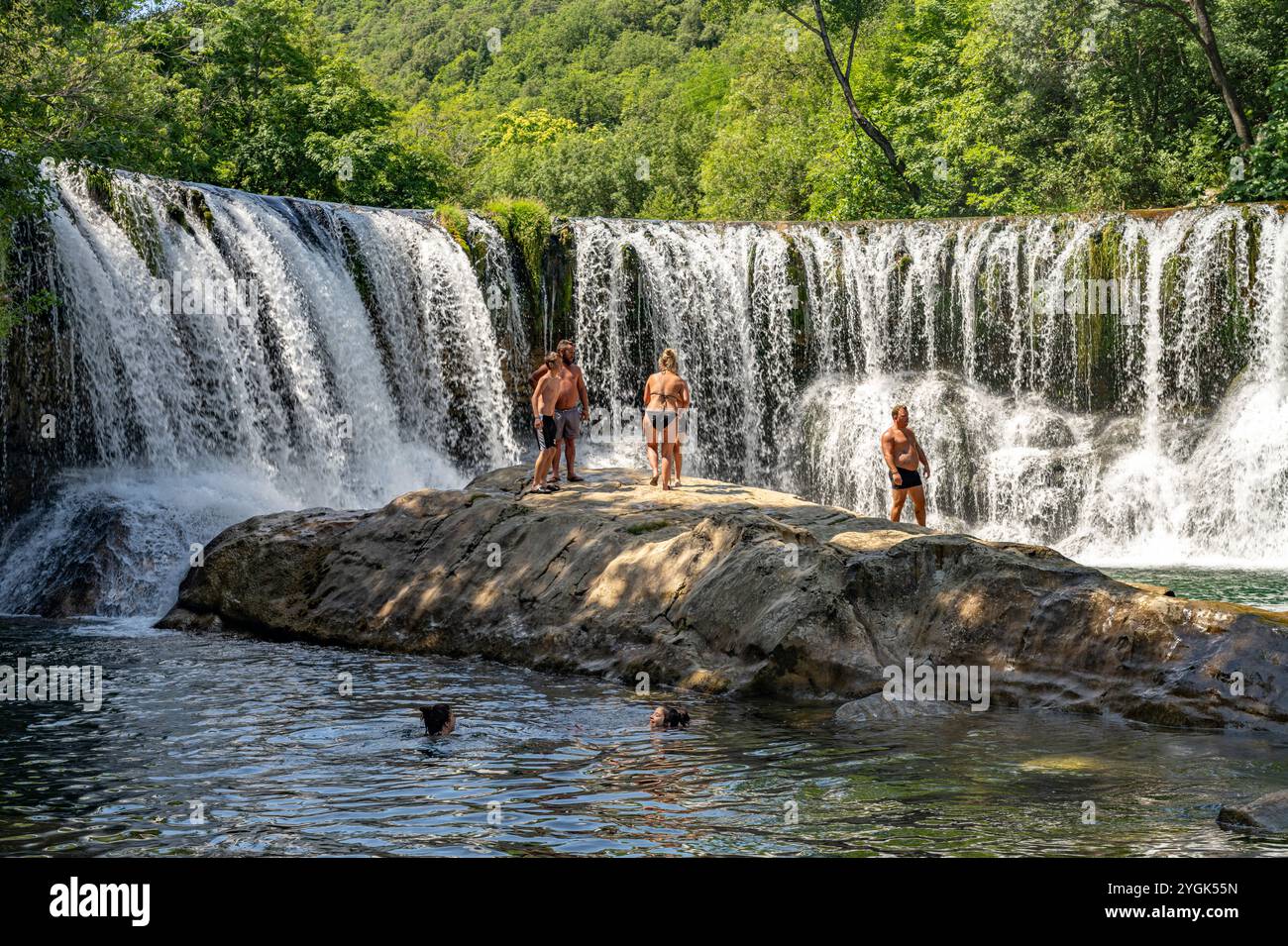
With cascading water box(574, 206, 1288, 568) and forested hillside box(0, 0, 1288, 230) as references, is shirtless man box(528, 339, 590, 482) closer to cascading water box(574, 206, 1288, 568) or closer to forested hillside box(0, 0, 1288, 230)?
forested hillside box(0, 0, 1288, 230)

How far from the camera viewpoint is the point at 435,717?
10.2 meters

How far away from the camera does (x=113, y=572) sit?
1752cm

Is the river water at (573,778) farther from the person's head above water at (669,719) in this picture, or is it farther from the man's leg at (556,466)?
the man's leg at (556,466)

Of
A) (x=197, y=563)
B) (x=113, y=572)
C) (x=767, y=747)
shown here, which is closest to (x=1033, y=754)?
(x=767, y=747)

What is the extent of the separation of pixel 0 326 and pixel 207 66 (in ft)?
69.3

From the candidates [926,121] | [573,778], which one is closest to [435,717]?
[573,778]

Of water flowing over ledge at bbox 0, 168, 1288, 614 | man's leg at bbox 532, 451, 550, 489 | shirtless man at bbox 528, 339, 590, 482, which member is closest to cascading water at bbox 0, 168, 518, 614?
water flowing over ledge at bbox 0, 168, 1288, 614

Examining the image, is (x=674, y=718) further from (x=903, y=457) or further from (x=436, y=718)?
(x=903, y=457)

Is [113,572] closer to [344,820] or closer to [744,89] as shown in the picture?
[344,820]

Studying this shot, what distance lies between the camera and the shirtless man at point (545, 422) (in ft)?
52.7

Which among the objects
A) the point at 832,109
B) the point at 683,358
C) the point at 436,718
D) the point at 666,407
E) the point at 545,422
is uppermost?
the point at 832,109

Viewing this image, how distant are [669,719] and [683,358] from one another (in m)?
17.8

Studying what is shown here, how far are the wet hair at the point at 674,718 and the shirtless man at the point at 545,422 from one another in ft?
18.9

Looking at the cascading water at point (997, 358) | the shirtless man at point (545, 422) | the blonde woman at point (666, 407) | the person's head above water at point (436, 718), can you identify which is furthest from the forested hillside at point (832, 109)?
the person's head above water at point (436, 718)
